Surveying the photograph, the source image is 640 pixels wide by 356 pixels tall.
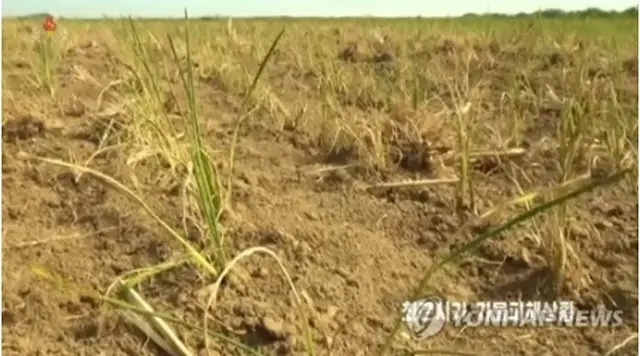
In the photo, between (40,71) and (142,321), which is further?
(40,71)

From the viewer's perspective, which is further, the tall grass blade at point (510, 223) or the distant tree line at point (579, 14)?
the distant tree line at point (579, 14)

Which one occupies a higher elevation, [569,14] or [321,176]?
[569,14]

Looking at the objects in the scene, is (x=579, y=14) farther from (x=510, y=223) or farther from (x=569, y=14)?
(x=510, y=223)

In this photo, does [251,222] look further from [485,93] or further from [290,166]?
[485,93]

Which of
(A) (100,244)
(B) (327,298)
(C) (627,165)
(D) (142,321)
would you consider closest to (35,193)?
(A) (100,244)

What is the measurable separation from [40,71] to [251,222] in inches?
12.1

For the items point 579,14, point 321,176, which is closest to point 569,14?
point 579,14

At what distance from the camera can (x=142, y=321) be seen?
0.92 m

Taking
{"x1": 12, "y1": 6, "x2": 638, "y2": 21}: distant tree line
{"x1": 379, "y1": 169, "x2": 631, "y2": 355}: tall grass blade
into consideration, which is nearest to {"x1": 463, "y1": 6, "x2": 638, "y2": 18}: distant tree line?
{"x1": 12, "y1": 6, "x2": 638, "y2": 21}: distant tree line

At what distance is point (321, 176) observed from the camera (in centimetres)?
107

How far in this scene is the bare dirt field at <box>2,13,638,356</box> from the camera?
95 centimetres

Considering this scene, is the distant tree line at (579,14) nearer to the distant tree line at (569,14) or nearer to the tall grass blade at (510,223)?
the distant tree line at (569,14)

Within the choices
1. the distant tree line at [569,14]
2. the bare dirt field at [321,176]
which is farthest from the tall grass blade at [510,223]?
the distant tree line at [569,14]

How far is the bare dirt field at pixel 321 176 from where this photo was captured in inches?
37.5
